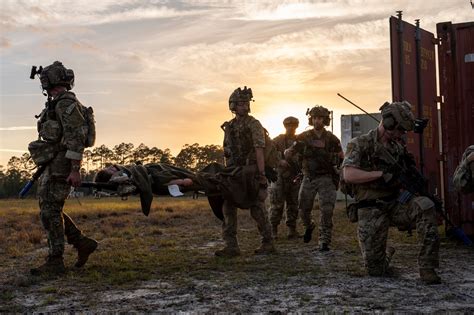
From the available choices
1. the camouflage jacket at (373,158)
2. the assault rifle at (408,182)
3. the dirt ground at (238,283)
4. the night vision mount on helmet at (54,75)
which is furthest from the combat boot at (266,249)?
the night vision mount on helmet at (54,75)

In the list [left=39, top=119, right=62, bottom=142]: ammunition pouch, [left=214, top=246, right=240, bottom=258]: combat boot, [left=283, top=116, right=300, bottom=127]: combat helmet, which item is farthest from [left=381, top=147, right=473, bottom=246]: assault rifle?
[left=283, top=116, right=300, bottom=127]: combat helmet

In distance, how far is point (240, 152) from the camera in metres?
7.79

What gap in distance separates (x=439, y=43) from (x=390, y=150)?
3.72 meters

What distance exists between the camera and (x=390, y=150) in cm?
591

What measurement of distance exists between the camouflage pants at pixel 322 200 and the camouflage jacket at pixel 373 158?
7.01 ft

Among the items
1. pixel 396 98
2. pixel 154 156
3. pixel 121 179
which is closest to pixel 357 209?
pixel 121 179

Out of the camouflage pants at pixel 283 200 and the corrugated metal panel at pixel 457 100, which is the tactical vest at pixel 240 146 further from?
the corrugated metal panel at pixel 457 100

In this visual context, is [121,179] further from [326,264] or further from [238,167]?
[326,264]

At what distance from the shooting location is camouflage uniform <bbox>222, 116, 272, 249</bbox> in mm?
7746

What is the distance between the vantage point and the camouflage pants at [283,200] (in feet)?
34.2

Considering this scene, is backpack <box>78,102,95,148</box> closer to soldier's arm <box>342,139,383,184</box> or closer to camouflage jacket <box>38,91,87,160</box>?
camouflage jacket <box>38,91,87,160</box>

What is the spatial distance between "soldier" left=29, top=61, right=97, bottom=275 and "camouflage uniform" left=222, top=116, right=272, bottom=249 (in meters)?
2.05

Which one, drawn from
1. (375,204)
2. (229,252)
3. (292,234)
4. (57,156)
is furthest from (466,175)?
(292,234)

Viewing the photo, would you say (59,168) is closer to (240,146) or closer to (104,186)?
(104,186)
